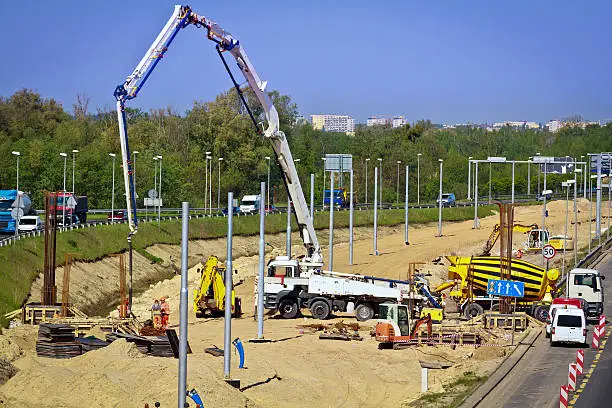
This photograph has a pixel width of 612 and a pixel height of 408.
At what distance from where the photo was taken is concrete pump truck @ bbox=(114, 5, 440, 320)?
49.2m

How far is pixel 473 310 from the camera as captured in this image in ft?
173

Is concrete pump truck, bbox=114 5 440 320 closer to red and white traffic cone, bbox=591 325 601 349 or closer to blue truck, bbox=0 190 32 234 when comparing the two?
red and white traffic cone, bbox=591 325 601 349

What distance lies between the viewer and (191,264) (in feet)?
283

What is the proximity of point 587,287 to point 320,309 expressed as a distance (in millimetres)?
14503

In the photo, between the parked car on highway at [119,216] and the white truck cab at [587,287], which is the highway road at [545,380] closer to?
the white truck cab at [587,287]

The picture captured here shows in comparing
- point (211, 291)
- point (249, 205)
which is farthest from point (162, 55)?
point (249, 205)

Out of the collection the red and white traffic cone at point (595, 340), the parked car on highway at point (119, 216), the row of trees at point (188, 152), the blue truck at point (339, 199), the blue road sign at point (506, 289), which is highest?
the row of trees at point (188, 152)

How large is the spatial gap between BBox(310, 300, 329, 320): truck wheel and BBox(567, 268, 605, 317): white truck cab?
13.3 m

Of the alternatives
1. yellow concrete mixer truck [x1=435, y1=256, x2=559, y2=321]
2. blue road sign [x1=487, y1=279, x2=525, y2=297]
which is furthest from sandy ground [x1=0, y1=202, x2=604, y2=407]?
yellow concrete mixer truck [x1=435, y1=256, x2=559, y2=321]

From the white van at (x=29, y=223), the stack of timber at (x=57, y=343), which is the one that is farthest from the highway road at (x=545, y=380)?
the white van at (x=29, y=223)

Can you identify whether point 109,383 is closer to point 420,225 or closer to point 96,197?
point 96,197

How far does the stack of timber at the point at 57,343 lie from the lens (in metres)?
36.8

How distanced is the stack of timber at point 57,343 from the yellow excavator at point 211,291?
15318 millimetres

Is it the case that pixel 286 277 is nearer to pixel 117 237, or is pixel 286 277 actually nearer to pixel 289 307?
pixel 289 307
